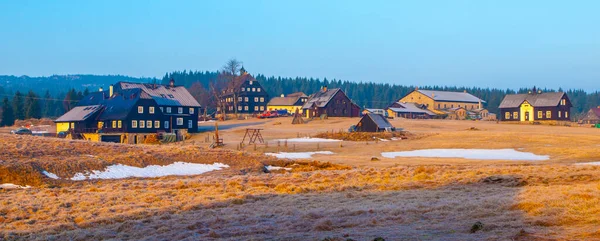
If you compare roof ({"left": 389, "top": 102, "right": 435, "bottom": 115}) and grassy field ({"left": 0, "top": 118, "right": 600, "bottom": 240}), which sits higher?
roof ({"left": 389, "top": 102, "right": 435, "bottom": 115})

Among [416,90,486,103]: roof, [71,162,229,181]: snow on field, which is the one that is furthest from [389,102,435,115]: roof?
[71,162,229,181]: snow on field

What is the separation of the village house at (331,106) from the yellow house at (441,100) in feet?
120

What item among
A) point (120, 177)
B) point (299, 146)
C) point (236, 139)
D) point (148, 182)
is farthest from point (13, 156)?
point (236, 139)

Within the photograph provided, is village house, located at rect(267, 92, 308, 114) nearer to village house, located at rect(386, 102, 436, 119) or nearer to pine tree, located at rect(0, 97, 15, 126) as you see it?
village house, located at rect(386, 102, 436, 119)

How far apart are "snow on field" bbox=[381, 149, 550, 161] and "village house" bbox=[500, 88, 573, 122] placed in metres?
66.7

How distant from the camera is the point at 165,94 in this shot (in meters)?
94.2

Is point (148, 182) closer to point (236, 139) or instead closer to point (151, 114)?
point (236, 139)

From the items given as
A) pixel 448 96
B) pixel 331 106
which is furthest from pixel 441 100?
pixel 331 106

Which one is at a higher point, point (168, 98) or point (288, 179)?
point (168, 98)

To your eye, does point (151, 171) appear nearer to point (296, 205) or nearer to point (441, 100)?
point (296, 205)

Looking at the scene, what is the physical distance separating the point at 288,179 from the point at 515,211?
51.0 feet

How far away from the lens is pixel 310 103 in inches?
4843

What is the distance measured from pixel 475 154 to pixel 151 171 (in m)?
28.0

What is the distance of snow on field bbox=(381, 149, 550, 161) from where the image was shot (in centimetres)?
4872
